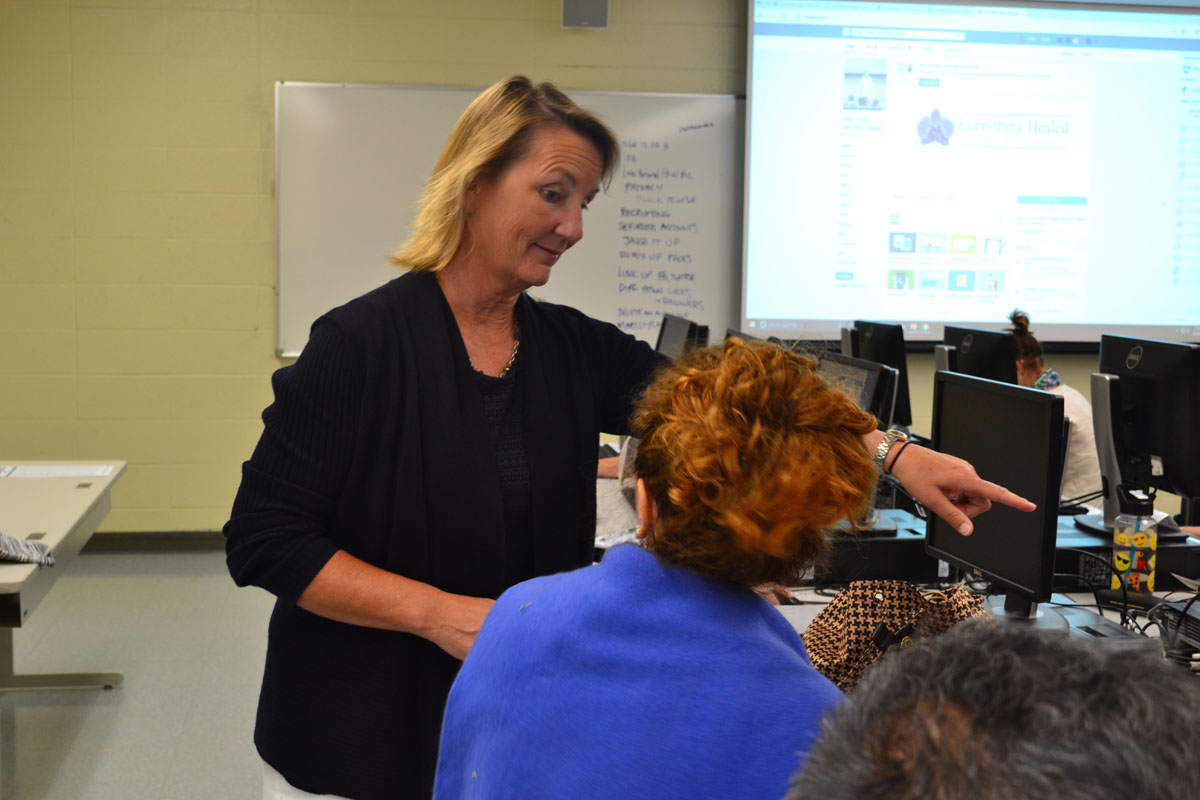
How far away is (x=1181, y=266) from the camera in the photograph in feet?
17.3

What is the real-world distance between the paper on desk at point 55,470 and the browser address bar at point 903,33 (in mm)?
3810

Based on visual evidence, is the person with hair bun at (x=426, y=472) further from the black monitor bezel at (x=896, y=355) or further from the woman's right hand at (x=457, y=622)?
the black monitor bezel at (x=896, y=355)

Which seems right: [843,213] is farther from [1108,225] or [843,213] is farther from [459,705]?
[459,705]

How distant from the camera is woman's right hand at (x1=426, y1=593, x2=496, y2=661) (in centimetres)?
125

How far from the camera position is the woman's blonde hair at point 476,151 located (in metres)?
1.42

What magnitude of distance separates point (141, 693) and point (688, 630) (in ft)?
10.2

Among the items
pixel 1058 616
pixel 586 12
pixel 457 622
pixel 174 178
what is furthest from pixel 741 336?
pixel 174 178

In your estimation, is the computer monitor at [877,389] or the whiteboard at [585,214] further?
the whiteboard at [585,214]

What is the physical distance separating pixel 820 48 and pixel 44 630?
13.8 ft

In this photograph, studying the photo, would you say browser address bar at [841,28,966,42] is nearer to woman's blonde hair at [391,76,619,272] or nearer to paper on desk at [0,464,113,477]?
paper on desk at [0,464,113,477]

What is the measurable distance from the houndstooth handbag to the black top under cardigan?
417mm

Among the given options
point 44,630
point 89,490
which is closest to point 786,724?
point 89,490

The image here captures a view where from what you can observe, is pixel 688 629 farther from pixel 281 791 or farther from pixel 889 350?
pixel 889 350

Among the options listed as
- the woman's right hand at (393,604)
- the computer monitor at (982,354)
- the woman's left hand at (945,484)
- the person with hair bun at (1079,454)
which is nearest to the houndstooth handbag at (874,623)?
the woman's left hand at (945,484)
